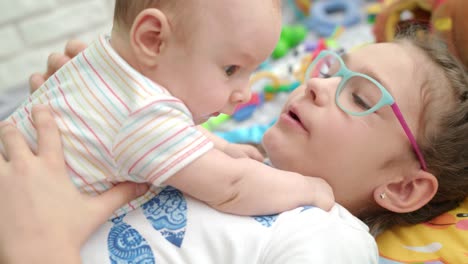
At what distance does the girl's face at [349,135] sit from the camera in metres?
1.03

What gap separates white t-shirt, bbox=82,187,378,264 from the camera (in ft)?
2.80

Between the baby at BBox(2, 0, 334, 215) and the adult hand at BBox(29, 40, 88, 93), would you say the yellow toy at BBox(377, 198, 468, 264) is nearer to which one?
the baby at BBox(2, 0, 334, 215)

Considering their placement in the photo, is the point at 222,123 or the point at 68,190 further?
the point at 222,123

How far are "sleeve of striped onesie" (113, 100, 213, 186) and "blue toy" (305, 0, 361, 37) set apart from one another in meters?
1.80

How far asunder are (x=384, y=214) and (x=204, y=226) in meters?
0.51

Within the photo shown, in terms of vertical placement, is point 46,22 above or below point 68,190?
above

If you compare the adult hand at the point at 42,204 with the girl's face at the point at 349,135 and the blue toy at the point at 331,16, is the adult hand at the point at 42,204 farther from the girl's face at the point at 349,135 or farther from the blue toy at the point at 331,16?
the blue toy at the point at 331,16

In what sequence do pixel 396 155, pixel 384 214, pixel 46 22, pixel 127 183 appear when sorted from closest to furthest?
pixel 127 183 → pixel 396 155 → pixel 384 214 → pixel 46 22

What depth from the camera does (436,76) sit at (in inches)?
42.0

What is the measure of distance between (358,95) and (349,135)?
0.30 ft

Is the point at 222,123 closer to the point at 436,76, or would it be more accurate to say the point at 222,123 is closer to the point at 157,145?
the point at 436,76

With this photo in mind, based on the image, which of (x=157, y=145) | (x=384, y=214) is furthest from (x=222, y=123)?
(x=157, y=145)

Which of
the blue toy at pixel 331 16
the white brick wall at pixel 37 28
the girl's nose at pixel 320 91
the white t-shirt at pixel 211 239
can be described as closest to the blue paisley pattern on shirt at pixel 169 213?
the white t-shirt at pixel 211 239

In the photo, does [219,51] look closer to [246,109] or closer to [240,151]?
[240,151]
